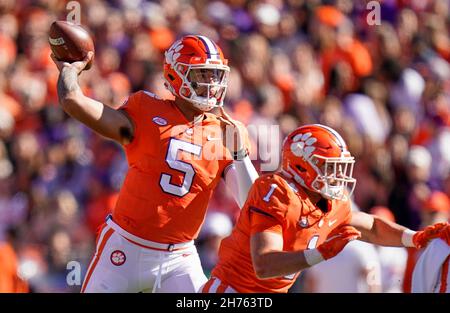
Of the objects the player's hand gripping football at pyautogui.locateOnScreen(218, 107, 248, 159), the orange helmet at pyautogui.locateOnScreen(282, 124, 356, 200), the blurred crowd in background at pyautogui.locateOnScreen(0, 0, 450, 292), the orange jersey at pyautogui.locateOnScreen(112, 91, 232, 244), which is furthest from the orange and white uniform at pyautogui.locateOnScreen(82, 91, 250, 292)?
the blurred crowd in background at pyautogui.locateOnScreen(0, 0, 450, 292)

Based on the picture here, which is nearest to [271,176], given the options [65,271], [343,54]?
[65,271]

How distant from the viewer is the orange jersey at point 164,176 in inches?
251

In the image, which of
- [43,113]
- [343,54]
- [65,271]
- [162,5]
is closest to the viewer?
[65,271]

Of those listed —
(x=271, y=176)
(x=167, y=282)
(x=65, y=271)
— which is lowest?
(x=65, y=271)

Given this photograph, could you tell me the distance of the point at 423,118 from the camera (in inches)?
418

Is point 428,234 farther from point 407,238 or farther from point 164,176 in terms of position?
point 164,176

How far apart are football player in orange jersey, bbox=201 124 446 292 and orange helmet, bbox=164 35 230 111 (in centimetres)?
56

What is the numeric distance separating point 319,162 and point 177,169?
79 cm

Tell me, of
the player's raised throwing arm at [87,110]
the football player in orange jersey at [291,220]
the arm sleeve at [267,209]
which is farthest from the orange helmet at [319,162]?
the player's raised throwing arm at [87,110]

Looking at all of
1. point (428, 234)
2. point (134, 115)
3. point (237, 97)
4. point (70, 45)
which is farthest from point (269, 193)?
point (237, 97)

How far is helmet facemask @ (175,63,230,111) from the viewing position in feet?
21.3

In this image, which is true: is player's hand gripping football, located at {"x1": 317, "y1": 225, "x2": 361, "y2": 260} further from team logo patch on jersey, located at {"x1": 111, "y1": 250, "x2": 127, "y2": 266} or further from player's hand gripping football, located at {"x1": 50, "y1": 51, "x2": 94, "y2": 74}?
player's hand gripping football, located at {"x1": 50, "y1": 51, "x2": 94, "y2": 74}
